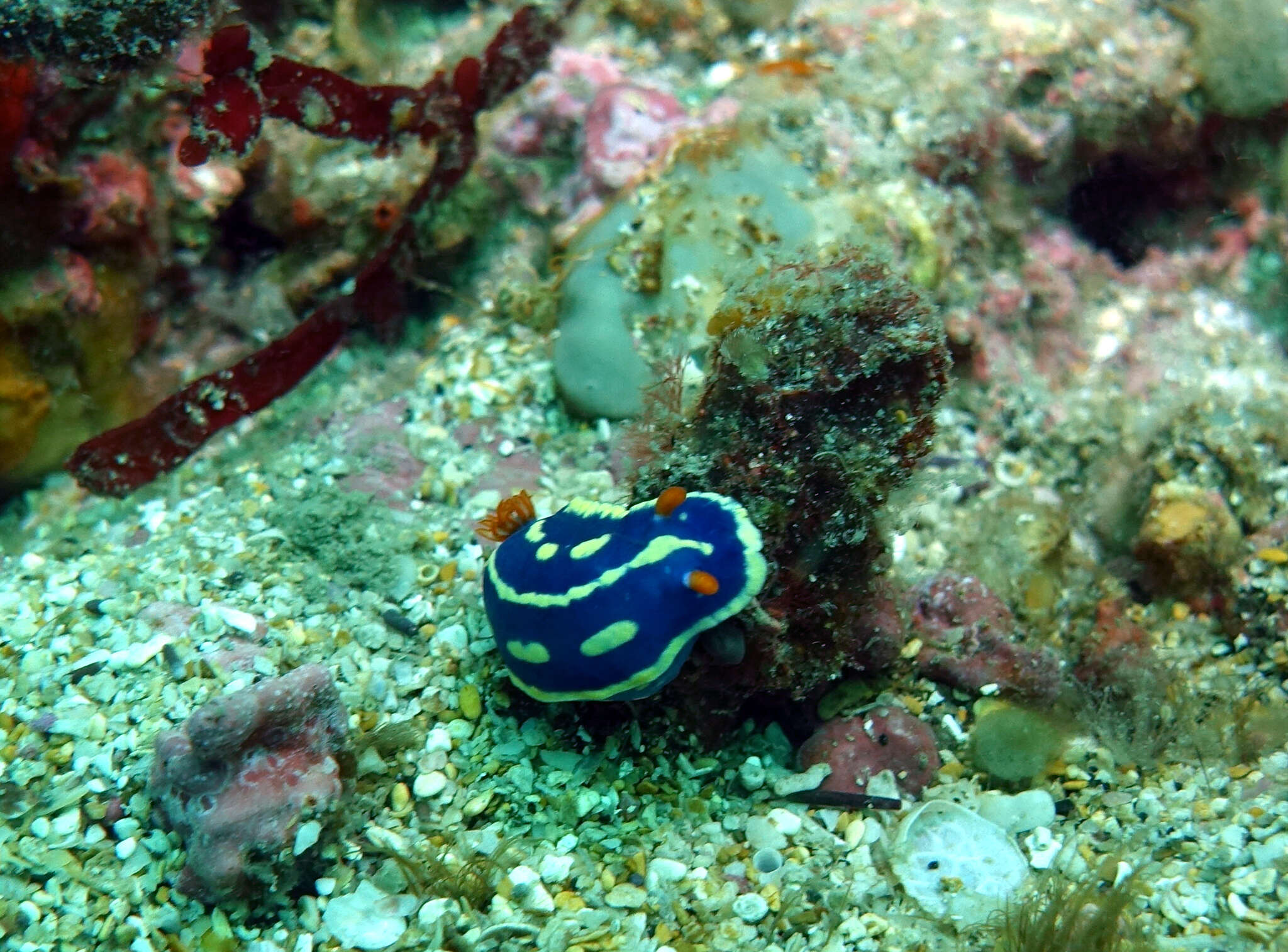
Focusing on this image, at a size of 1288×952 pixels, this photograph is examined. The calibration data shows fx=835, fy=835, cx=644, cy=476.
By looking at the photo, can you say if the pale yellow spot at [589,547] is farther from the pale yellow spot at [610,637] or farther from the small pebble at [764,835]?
the small pebble at [764,835]

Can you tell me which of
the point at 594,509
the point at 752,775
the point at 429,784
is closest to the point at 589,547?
the point at 594,509

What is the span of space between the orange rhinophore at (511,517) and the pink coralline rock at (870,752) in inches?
56.6

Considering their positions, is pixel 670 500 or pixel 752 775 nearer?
Answer: pixel 670 500

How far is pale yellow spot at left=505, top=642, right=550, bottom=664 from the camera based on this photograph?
9.02 feet

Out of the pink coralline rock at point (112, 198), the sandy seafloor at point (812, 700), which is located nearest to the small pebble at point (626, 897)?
the sandy seafloor at point (812, 700)

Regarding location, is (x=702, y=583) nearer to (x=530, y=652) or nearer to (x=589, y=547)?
(x=589, y=547)

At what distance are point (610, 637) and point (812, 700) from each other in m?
1.20

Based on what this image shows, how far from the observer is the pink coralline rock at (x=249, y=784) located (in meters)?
2.54

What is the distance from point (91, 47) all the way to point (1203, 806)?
5378 millimetres

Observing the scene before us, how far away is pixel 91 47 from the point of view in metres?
3.63

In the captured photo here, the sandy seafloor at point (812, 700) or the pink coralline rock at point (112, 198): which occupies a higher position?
the pink coralline rock at point (112, 198)

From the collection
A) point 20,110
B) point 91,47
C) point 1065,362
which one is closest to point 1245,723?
point 1065,362

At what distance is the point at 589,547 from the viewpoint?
2.67 metres

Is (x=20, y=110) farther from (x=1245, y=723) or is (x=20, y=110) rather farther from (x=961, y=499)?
(x=1245, y=723)
